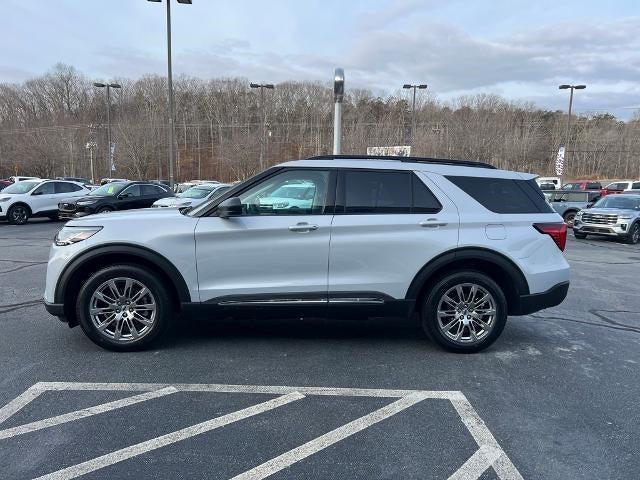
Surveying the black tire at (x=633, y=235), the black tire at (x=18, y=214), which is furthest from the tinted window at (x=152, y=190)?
the black tire at (x=633, y=235)

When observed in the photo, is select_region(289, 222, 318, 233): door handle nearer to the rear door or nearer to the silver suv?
the rear door

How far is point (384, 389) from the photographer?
3771 mm

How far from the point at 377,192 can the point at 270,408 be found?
2.20 meters

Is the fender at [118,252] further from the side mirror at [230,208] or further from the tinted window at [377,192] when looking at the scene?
the tinted window at [377,192]

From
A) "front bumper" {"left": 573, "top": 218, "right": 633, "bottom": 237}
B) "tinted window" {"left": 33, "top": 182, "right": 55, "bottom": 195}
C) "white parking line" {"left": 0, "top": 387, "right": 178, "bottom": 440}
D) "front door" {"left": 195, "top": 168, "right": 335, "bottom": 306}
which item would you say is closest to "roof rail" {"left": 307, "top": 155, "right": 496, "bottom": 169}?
"front door" {"left": 195, "top": 168, "right": 335, "bottom": 306}

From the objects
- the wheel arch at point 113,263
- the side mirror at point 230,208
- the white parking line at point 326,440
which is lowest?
the white parking line at point 326,440

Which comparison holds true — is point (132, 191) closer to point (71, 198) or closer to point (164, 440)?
point (71, 198)

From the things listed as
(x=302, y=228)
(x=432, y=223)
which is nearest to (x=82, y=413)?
(x=302, y=228)

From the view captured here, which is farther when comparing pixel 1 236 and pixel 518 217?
pixel 1 236

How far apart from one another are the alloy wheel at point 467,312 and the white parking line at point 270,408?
92 centimetres

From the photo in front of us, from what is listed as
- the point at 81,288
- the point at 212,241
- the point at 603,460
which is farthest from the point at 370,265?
the point at 81,288

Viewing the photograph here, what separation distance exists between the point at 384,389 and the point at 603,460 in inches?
59.9

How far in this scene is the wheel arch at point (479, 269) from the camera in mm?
4426

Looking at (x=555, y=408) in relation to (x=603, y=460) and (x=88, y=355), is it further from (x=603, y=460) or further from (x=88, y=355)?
(x=88, y=355)
